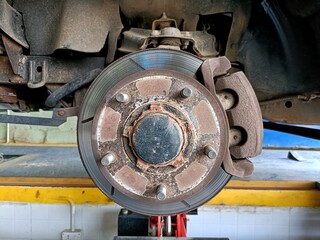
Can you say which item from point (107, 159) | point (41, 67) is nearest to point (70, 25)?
point (41, 67)

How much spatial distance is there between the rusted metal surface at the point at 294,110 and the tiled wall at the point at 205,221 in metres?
0.50

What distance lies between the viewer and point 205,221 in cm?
141

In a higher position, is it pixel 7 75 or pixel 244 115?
pixel 7 75

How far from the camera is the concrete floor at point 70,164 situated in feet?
5.27

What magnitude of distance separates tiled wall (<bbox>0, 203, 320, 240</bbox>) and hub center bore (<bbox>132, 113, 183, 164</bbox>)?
0.94 metres

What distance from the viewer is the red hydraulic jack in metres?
0.91

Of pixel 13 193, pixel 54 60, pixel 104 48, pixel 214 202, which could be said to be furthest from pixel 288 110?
pixel 13 193

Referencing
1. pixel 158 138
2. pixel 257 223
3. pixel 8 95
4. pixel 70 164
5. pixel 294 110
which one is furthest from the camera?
pixel 70 164

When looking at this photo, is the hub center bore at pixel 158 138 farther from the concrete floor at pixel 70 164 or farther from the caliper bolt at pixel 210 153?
the concrete floor at pixel 70 164

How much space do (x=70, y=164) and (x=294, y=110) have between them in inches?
50.3

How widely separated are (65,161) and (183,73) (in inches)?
59.9

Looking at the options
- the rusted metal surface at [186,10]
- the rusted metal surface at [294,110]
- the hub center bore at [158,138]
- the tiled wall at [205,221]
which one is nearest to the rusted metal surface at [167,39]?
the rusted metal surface at [186,10]

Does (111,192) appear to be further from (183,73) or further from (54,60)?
(54,60)

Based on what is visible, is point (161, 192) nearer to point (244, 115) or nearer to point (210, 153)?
point (210, 153)
